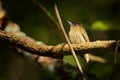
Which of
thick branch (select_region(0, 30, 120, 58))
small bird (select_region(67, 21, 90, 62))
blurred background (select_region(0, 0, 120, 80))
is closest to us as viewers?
thick branch (select_region(0, 30, 120, 58))

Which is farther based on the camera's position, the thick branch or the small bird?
the small bird

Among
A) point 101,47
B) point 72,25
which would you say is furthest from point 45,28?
point 101,47

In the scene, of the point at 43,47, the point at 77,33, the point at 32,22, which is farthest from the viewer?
the point at 32,22

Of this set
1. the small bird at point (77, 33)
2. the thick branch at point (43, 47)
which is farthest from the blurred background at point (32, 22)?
the thick branch at point (43, 47)

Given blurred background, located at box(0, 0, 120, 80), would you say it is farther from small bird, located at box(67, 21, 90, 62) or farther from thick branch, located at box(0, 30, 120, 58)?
thick branch, located at box(0, 30, 120, 58)

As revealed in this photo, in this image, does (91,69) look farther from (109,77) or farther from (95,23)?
(95,23)

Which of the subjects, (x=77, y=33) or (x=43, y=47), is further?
(x=77, y=33)

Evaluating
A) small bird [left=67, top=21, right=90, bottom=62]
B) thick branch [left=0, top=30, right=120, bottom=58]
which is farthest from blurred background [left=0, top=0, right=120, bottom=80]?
thick branch [left=0, top=30, right=120, bottom=58]

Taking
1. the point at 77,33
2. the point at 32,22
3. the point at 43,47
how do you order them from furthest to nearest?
the point at 32,22
the point at 77,33
the point at 43,47

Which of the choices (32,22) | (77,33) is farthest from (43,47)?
(32,22)

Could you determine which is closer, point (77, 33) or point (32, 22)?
point (77, 33)

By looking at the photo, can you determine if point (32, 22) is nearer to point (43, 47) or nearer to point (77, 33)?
point (77, 33)

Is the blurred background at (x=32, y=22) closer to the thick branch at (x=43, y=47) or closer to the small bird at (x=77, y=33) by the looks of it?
the small bird at (x=77, y=33)
